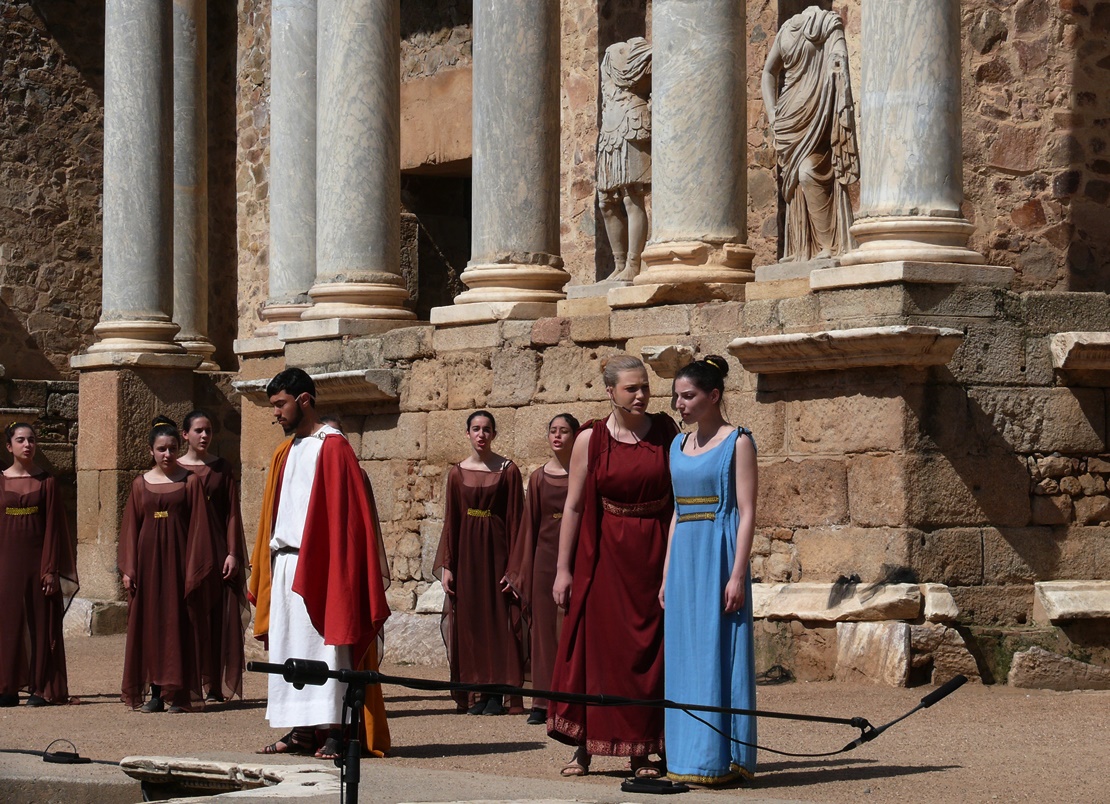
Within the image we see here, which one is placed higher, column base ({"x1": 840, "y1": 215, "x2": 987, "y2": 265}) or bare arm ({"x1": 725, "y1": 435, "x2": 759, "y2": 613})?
column base ({"x1": 840, "y1": 215, "x2": 987, "y2": 265})

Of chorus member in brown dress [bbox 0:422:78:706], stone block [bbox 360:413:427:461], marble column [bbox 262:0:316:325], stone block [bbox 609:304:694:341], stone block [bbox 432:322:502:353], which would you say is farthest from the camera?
marble column [bbox 262:0:316:325]

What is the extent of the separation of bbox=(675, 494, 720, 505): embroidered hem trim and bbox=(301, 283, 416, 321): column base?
23.6 feet

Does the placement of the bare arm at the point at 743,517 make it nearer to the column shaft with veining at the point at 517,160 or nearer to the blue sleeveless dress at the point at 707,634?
the blue sleeveless dress at the point at 707,634

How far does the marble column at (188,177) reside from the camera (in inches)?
734

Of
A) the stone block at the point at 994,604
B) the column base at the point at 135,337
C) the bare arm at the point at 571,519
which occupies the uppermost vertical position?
the column base at the point at 135,337

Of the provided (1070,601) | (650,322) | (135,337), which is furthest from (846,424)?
(135,337)

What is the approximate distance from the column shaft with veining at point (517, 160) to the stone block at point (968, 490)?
12.6 feet

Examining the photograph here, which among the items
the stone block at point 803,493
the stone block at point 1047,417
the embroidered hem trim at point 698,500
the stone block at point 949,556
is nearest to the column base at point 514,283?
the stone block at point 803,493

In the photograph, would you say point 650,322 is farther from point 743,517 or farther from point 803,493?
point 743,517

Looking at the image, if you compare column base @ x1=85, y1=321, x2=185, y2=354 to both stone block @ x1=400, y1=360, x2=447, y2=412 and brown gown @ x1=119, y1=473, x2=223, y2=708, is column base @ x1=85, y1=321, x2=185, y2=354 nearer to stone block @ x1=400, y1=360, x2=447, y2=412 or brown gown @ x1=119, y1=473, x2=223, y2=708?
stone block @ x1=400, y1=360, x2=447, y2=412

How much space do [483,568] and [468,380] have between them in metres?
2.78

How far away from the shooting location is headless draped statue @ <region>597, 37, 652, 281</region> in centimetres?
1362

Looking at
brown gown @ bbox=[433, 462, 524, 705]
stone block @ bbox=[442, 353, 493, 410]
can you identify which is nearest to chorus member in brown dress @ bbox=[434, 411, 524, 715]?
brown gown @ bbox=[433, 462, 524, 705]

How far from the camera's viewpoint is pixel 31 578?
11133 millimetres
